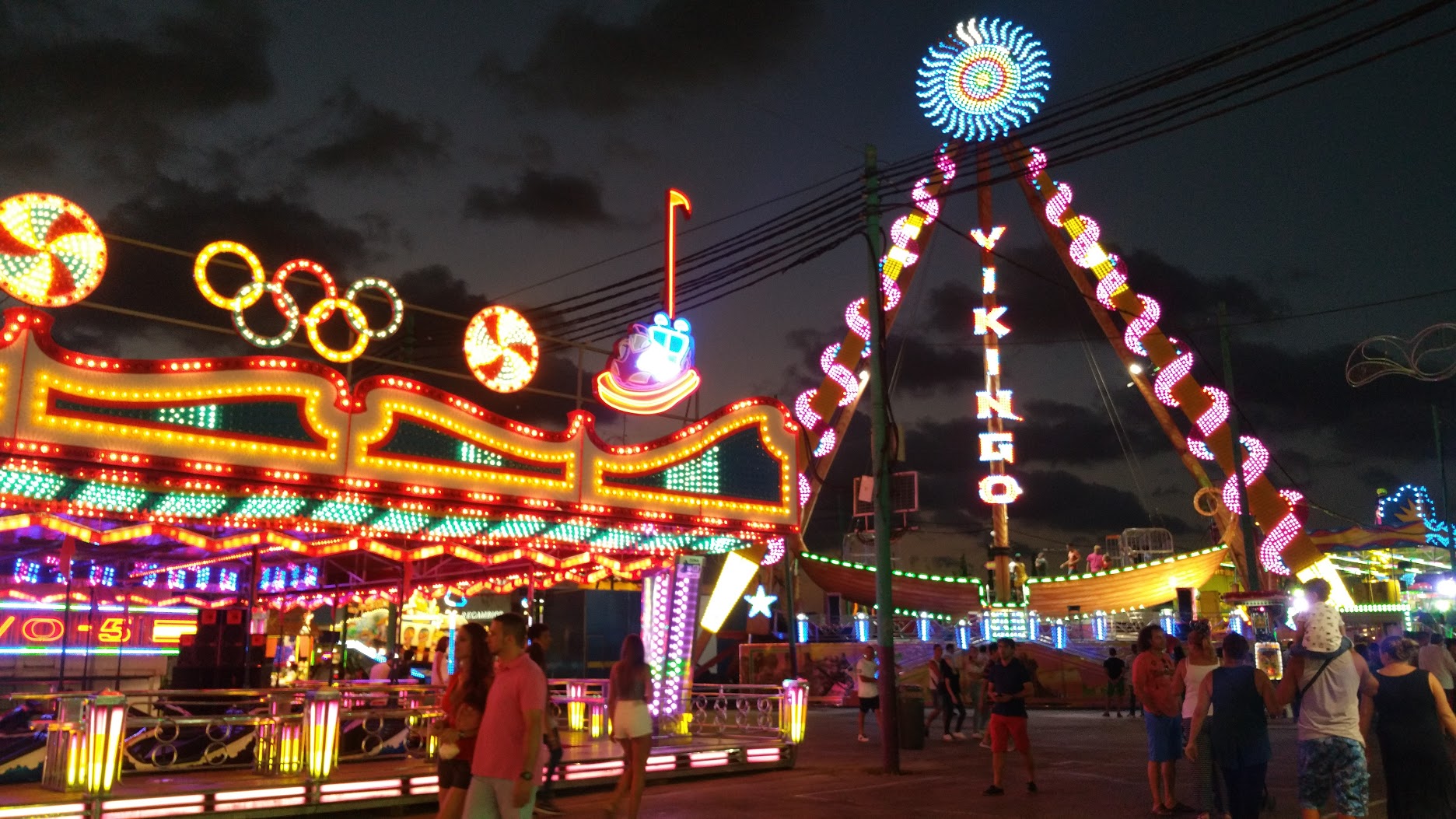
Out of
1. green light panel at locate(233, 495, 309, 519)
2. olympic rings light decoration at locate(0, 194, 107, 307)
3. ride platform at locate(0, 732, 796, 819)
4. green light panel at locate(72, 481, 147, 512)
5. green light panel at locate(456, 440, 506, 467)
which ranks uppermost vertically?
olympic rings light decoration at locate(0, 194, 107, 307)

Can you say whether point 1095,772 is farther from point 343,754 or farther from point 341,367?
point 341,367

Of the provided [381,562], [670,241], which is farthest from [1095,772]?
[381,562]

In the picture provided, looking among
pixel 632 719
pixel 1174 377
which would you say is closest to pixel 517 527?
Result: pixel 632 719

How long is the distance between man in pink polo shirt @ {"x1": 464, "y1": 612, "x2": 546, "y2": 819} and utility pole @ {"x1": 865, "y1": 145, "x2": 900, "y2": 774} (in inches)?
360

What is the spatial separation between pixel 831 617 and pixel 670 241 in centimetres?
2597

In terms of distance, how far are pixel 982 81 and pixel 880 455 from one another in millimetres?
26736

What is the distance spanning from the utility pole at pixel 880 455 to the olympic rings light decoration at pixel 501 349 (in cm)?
476

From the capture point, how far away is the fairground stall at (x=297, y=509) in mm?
10961

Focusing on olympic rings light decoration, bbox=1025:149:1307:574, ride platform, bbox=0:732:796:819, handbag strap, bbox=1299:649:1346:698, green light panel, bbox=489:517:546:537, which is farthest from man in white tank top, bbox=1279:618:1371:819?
olympic rings light decoration, bbox=1025:149:1307:574

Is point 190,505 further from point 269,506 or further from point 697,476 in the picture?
point 697,476

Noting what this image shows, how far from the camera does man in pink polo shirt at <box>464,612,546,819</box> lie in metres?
6.14

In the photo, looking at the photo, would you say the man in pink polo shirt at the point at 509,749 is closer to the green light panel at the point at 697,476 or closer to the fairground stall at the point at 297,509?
the fairground stall at the point at 297,509

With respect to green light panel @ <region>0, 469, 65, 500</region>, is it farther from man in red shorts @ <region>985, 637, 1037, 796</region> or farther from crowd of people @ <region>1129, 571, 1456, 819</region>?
crowd of people @ <region>1129, 571, 1456, 819</region>

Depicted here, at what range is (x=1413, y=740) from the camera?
7.52 m
